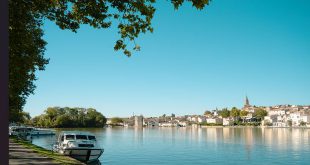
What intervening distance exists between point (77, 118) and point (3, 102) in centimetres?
19910

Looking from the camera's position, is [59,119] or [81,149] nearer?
[81,149]

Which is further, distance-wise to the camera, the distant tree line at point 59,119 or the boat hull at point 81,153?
the distant tree line at point 59,119

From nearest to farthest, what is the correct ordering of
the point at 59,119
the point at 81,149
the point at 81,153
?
the point at 81,149 → the point at 81,153 → the point at 59,119

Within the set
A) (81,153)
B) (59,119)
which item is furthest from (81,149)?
(59,119)

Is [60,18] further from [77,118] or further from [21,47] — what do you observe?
[77,118]

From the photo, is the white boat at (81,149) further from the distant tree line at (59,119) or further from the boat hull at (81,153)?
the distant tree line at (59,119)

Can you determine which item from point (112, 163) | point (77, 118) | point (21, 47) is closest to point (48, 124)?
point (77, 118)

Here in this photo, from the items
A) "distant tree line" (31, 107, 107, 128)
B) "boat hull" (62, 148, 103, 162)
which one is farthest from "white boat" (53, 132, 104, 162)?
"distant tree line" (31, 107, 107, 128)

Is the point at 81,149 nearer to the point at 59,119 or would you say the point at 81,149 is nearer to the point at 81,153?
the point at 81,153

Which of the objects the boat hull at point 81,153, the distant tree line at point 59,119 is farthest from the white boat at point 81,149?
the distant tree line at point 59,119

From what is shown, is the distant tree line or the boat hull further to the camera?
the distant tree line

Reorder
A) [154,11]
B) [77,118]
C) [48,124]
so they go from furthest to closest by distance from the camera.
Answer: [77,118] < [48,124] < [154,11]

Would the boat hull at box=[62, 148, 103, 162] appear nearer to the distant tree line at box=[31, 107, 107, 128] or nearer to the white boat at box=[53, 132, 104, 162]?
the white boat at box=[53, 132, 104, 162]

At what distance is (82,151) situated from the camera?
36969 millimetres
